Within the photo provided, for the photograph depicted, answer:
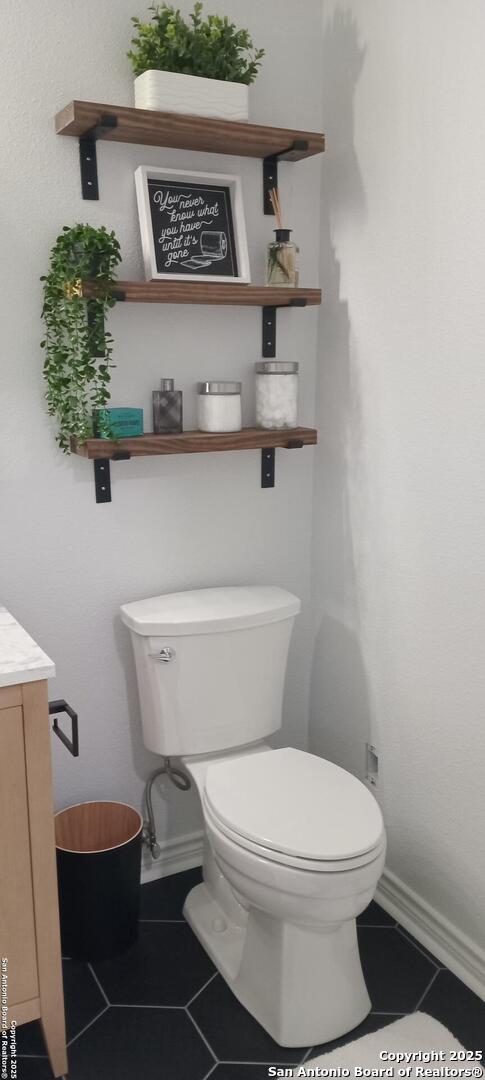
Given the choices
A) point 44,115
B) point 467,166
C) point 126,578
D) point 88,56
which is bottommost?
point 126,578

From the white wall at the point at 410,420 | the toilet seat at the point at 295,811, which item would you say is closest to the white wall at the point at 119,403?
the white wall at the point at 410,420

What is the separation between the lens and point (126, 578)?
206 cm

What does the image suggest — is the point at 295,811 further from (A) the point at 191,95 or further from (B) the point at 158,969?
(A) the point at 191,95

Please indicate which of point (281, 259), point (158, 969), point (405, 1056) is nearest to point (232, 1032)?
point (158, 969)

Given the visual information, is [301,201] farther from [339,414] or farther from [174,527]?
[174,527]

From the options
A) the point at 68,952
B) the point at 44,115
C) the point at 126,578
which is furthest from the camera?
the point at 126,578

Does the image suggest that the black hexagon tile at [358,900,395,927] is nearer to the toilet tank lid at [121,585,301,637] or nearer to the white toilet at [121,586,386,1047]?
the white toilet at [121,586,386,1047]

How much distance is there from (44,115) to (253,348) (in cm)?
69

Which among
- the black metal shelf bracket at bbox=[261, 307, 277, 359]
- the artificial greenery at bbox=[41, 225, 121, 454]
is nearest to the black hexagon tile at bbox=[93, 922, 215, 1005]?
the artificial greenery at bbox=[41, 225, 121, 454]

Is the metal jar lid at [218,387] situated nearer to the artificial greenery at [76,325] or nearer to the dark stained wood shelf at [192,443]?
the dark stained wood shelf at [192,443]

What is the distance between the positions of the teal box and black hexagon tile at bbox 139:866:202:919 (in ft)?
3.72

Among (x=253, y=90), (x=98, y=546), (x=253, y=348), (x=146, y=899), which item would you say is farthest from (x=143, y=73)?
(x=146, y=899)

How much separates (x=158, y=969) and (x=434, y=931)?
0.62 m

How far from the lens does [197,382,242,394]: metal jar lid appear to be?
77.4 inches
